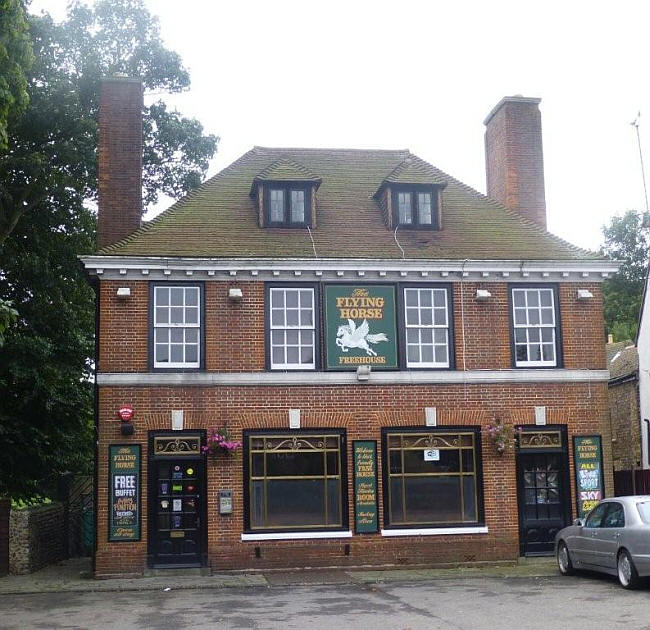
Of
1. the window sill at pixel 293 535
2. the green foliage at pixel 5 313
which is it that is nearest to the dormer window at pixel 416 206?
the window sill at pixel 293 535

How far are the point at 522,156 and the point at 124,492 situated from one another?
12759 mm

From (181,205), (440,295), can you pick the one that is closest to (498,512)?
(440,295)

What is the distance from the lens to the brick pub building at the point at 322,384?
19.8 meters

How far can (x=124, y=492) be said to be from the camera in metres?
19.5

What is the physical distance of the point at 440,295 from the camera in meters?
21.2

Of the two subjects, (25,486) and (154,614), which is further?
(25,486)

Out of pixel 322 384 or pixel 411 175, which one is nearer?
pixel 322 384

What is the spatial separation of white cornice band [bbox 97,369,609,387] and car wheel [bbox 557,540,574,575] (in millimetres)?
3943

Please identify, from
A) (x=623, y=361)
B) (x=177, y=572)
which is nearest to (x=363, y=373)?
(x=177, y=572)

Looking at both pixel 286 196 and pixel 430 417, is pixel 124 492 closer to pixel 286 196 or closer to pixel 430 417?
pixel 430 417

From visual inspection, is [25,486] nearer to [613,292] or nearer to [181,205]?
[181,205]

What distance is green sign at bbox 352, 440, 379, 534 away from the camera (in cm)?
2011

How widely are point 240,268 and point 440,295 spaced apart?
4516mm

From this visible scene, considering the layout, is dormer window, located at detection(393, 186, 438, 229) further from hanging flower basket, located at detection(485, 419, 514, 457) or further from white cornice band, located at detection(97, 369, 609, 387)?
hanging flower basket, located at detection(485, 419, 514, 457)
